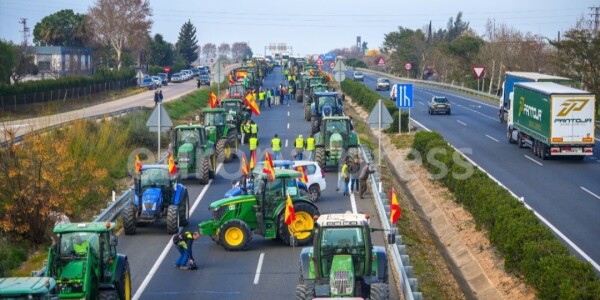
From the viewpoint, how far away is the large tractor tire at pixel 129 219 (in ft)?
84.3

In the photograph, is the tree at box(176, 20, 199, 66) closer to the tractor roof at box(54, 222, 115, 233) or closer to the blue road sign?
the blue road sign

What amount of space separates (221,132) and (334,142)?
274 inches

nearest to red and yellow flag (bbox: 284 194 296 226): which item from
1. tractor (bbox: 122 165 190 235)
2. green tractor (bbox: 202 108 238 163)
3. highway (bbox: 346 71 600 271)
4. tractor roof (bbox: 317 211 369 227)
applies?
tractor roof (bbox: 317 211 369 227)

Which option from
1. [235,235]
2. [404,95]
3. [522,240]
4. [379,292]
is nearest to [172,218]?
[235,235]

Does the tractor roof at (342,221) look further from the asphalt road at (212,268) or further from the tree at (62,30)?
the tree at (62,30)

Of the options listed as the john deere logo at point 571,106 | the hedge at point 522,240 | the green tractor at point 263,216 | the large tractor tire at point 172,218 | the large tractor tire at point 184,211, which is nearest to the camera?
the hedge at point 522,240

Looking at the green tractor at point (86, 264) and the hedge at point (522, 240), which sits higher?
the green tractor at point (86, 264)

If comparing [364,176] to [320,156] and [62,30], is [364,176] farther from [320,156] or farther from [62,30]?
[62,30]

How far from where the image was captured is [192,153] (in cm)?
3525

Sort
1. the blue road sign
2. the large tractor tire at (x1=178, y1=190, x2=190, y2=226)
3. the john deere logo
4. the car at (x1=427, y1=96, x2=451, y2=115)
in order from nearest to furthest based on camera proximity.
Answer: the large tractor tire at (x1=178, y1=190, x2=190, y2=226) → the blue road sign → the john deere logo → the car at (x1=427, y1=96, x2=451, y2=115)

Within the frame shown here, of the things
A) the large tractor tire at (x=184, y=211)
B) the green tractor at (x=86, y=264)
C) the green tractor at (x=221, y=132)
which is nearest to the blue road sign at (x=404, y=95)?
the green tractor at (x=221, y=132)

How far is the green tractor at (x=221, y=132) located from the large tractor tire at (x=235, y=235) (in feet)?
54.7

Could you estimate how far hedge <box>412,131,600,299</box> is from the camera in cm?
1962

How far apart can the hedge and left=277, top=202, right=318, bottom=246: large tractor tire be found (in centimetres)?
518
